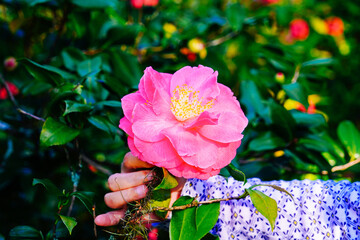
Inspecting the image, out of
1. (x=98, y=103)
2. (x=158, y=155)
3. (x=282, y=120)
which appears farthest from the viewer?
(x=282, y=120)

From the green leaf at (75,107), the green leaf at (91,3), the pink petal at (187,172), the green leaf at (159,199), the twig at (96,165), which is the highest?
the green leaf at (91,3)

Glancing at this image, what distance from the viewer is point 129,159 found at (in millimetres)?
668

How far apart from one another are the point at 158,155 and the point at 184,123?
0.09 metres

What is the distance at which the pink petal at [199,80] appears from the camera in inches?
25.6

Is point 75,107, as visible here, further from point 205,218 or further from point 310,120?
point 310,120

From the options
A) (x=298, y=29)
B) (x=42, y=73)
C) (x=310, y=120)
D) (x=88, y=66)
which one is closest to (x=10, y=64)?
(x=88, y=66)

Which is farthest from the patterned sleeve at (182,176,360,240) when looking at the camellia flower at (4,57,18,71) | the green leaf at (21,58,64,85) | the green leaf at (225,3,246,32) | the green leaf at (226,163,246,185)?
the camellia flower at (4,57,18,71)

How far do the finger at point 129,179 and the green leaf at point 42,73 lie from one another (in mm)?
291

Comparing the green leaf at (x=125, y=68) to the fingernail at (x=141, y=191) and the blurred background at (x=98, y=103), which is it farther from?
the fingernail at (x=141, y=191)

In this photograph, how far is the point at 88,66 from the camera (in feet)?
3.17

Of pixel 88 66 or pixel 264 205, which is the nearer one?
pixel 264 205

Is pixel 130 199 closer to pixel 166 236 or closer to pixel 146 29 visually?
pixel 166 236

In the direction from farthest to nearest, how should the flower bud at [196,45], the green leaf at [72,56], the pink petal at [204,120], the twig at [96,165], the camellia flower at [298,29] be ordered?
the camellia flower at [298,29], the flower bud at [196,45], the green leaf at [72,56], the twig at [96,165], the pink petal at [204,120]

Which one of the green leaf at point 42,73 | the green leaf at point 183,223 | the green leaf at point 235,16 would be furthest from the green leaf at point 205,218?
the green leaf at point 235,16
